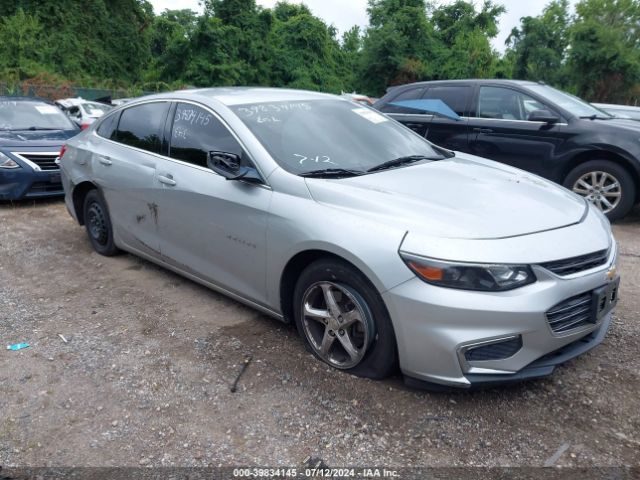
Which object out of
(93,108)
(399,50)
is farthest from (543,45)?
(93,108)

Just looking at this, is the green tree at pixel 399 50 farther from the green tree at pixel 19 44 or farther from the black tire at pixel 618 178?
the black tire at pixel 618 178

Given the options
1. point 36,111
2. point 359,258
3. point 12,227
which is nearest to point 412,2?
point 36,111

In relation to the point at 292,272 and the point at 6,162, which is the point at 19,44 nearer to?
the point at 6,162

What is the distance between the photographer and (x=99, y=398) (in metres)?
2.98

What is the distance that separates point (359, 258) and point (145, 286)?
2.46m

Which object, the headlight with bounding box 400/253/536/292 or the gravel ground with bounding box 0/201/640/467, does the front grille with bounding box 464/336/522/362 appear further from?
the gravel ground with bounding box 0/201/640/467

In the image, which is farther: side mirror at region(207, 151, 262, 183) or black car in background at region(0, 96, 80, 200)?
black car in background at region(0, 96, 80, 200)

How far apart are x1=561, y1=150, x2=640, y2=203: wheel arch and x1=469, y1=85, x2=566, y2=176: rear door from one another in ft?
0.77

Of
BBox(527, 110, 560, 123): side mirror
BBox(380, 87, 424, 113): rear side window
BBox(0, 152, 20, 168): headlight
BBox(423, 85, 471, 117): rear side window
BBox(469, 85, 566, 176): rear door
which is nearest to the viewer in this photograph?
BBox(527, 110, 560, 123): side mirror

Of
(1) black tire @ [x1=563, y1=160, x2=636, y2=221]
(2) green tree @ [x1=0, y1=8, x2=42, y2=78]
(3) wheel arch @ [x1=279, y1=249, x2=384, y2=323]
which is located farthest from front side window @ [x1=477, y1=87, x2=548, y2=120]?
(2) green tree @ [x1=0, y1=8, x2=42, y2=78]

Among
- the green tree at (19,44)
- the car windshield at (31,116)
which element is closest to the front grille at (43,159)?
the car windshield at (31,116)

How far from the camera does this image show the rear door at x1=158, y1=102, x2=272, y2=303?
11.2 ft

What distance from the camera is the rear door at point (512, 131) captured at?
645 cm

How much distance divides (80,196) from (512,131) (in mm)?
4977
